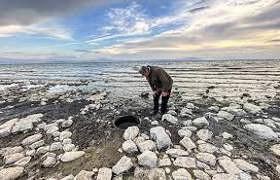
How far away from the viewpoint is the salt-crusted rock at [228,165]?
243 inches

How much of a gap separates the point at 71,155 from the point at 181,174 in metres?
3.20

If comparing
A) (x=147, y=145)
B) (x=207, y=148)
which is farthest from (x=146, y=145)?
(x=207, y=148)

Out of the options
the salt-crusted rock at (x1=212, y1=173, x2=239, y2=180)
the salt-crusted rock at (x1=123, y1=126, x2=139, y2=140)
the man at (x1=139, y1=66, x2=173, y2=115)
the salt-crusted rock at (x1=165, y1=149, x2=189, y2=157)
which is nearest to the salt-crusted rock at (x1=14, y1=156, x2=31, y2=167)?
the salt-crusted rock at (x1=123, y1=126, x2=139, y2=140)

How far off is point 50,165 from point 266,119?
26.7ft

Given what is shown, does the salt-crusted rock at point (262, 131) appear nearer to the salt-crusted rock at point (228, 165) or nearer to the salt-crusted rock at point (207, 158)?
the salt-crusted rock at point (228, 165)

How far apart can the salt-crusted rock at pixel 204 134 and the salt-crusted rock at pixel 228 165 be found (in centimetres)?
119

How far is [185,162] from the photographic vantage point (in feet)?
21.5

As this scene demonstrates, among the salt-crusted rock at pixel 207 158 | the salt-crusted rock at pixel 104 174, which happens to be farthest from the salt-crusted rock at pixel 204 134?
the salt-crusted rock at pixel 104 174

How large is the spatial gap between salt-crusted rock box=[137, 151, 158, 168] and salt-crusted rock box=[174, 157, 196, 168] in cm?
57

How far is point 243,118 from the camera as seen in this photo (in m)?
9.98

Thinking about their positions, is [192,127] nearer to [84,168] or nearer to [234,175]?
[234,175]

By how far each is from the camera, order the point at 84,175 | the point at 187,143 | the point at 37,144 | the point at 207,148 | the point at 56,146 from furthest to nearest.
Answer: the point at 37,144, the point at 56,146, the point at 187,143, the point at 207,148, the point at 84,175

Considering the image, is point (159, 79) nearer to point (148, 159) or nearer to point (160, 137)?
point (160, 137)

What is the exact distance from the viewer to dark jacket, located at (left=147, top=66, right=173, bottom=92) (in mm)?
9398
